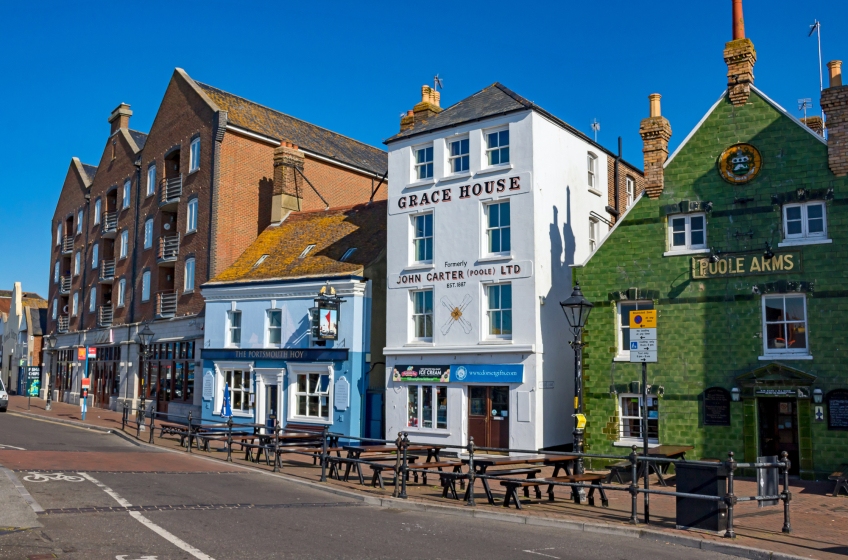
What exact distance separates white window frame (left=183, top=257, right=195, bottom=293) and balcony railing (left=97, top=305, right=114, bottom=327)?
10318 mm

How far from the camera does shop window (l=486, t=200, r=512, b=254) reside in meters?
24.7

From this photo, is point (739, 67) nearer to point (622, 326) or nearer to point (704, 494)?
point (622, 326)

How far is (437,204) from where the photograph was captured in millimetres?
26234

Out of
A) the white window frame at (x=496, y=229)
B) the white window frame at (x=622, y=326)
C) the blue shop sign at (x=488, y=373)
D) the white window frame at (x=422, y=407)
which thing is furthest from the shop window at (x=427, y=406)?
the white window frame at (x=622, y=326)

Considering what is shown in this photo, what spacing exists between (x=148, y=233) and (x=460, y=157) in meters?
21.3

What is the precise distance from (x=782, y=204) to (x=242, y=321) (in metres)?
19.9

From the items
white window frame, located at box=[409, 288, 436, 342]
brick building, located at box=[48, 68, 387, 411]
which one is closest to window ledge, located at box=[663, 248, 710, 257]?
white window frame, located at box=[409, 288, 436, 342]

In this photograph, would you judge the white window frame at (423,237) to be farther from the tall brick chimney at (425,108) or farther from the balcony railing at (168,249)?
the balcony railing at (168,249)

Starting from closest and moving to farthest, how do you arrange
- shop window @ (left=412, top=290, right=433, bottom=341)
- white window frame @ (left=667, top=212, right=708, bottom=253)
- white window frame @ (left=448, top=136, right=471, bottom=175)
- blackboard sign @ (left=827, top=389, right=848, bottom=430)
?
1. blackboard sign @ (left=827, top=389, right=848, bottom=430)
2. white window frame @ (left=667, top=212, right=708, bottom=253)
3. white window frame @ (left=448, top=136, right=471, bottom=175)
4. shop window @ (left=412, top=290, right=433, bottom=341)

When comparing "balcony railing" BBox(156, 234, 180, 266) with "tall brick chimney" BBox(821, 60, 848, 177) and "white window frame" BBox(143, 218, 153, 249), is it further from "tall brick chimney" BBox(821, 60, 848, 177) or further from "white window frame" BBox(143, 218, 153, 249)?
"tall brick chimney" BBox(821, 60, 848, 177)

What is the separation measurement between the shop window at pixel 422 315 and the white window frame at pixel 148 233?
63.4 ft

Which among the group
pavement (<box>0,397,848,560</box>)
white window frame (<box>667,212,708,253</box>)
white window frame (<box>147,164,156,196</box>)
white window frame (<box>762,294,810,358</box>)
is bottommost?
pavement (<box>0,397,848,560</box>)

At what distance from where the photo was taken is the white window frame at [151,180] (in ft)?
133

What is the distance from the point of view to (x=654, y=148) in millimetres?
22250
